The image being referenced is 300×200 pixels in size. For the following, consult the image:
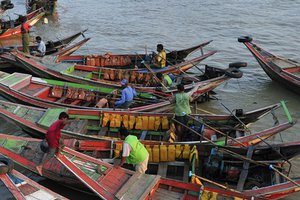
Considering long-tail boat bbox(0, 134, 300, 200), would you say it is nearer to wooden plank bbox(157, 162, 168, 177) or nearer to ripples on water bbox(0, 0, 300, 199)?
wooden plank bbox(157, 162, 168, 177)

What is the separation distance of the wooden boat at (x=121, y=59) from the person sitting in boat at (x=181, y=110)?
15.3 feet

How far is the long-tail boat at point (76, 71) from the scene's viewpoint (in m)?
11.8

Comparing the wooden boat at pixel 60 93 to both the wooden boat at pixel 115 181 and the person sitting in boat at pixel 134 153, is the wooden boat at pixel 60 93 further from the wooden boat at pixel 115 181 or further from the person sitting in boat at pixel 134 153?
the person sitting in boat at pixel 134 153

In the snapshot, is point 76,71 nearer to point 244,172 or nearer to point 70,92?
point 70,92

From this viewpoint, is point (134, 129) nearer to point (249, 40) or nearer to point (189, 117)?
point (189, 117)

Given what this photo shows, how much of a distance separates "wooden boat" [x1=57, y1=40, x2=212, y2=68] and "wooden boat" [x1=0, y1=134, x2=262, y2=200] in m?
6.39

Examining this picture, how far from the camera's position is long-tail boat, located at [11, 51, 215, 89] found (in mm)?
11805

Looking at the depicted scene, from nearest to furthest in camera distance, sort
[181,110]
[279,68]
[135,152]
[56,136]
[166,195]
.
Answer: [166,195]
[135,152]
[56,136]
[181,110]
[279,68]

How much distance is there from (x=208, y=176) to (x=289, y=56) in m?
11.7

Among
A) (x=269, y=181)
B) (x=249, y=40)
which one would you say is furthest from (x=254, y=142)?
(x=249, y=40)

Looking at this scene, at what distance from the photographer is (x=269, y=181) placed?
7.59 m

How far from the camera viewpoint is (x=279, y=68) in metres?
13.1

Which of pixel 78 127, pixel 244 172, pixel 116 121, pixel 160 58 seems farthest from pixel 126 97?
pixel 244 172

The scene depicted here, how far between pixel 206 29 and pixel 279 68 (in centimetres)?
970
